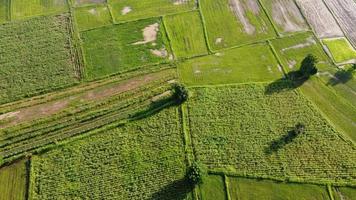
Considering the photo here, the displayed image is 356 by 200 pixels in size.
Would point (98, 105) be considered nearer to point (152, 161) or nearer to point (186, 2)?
point (152, 161)

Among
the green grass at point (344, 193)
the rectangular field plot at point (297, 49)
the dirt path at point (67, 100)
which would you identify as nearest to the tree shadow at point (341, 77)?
the rectangular field plot at point (297, 49)

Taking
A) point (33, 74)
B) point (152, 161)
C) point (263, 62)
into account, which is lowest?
point (152, 161)

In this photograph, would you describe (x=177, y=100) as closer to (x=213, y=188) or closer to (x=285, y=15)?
(x=213, y=188)

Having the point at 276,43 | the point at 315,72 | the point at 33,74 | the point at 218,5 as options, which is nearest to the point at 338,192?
the point at 315,72

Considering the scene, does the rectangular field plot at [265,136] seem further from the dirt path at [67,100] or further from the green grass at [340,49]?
the green grass at [340,49]

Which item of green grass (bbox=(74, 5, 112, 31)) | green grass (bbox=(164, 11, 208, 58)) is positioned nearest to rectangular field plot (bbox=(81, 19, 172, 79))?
green grass (bbox=(164, 11, 208, 58))

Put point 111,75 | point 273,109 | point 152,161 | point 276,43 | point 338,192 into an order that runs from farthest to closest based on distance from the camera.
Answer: point 276,43
point 111,75
point 273,109
point 152,161
point 338,192
